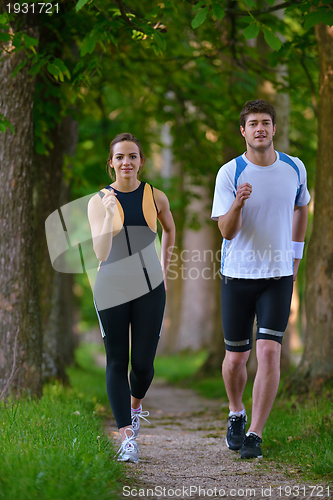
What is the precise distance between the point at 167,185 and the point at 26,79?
876 centimetres

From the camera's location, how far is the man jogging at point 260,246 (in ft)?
11.9

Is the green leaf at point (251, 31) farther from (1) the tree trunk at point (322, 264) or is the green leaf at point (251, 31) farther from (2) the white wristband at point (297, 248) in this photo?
(2) the white wristband at point (297, 248)

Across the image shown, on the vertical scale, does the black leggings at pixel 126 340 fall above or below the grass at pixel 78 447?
above

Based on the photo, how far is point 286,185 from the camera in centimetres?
370

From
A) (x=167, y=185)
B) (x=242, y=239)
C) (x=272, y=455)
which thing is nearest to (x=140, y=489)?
(x=272, y=455)

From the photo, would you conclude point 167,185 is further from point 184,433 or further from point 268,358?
point 268,358

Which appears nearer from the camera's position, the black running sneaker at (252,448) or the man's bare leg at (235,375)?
the black running sneaker at (252,448)

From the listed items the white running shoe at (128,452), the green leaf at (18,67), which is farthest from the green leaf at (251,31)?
the white running shoe at (128,452)

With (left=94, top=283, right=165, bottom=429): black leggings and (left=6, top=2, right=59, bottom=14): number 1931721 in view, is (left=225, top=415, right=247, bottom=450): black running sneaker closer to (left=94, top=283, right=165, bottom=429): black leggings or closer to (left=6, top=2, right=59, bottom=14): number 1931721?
(left=94, top=283, right=165, bottom=429): black leggings

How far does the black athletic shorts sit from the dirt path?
0.83 m

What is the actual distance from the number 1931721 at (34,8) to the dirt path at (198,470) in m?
4.00

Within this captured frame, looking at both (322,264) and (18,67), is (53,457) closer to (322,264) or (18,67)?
(322,264)

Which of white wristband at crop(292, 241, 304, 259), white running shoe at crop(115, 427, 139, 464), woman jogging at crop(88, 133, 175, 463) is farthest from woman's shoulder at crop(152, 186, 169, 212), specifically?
white running shoe at crop(115, 427, 139, 464)

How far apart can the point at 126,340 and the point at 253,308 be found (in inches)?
38.0
